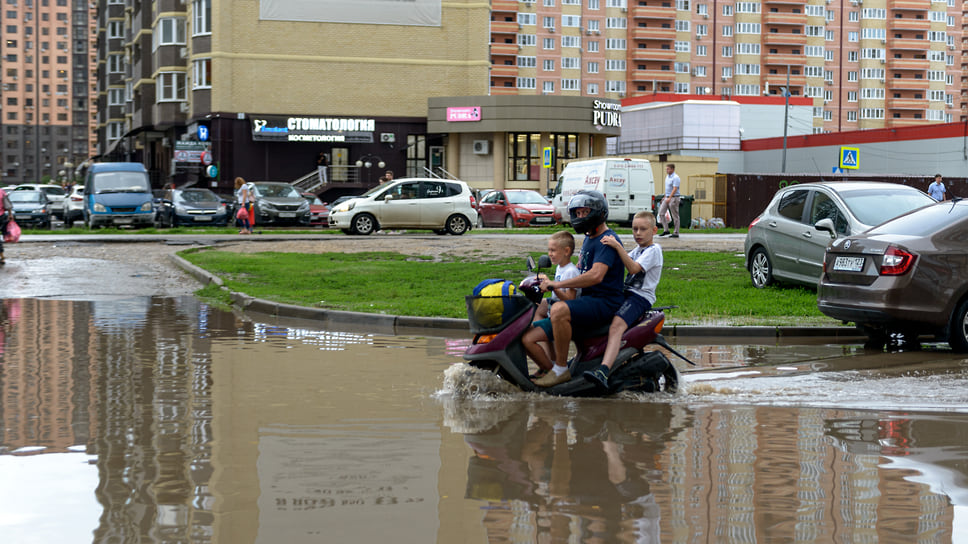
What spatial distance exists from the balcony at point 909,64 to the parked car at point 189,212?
98.7 metres

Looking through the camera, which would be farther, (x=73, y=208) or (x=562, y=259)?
A: (x=73, y=208)

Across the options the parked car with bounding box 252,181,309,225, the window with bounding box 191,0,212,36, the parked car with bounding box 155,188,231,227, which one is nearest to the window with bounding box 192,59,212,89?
the window with bounding box 191,0,212,36

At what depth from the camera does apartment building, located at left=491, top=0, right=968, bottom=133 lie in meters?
112

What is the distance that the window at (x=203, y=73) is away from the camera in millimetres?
58406

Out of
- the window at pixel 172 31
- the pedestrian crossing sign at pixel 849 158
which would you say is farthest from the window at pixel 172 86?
the pedestrian crossing sign at pixel 849 158

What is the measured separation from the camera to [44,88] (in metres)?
185

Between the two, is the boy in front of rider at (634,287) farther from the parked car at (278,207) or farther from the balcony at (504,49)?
the balcony at (504,49)

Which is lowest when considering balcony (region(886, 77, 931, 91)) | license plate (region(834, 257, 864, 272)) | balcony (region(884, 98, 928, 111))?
license plate (region(834, 257, 864, 272))

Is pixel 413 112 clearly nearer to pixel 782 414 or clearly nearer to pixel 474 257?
pixel 474 257

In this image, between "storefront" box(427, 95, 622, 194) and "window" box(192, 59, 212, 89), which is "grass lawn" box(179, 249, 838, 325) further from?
"storefront" box(427, 95, 622, 194)

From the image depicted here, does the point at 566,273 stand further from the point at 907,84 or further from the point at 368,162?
the point at 907,84

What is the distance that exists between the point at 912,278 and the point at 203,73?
2064 inches

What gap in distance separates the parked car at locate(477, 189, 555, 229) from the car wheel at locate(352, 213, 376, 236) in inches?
296

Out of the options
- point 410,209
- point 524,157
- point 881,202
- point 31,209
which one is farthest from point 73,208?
point 881,202
